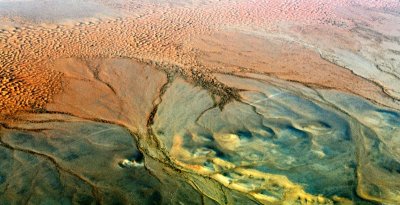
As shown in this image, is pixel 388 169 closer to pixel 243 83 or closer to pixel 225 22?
pixel 243 83

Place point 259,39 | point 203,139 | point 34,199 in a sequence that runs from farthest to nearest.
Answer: point 259,39, point 203,139, point 34,199

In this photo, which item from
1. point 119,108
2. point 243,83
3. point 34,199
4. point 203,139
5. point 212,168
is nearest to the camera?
point 34,199

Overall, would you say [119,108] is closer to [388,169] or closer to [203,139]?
[203,139]

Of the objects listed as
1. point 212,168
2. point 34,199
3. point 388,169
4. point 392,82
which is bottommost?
point 34,199

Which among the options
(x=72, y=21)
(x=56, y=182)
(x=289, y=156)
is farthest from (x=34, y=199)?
(x=72, y=21)

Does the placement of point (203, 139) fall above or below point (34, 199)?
above

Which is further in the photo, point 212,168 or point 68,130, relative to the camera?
point 68,130

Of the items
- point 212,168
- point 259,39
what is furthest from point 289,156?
point 259,39
